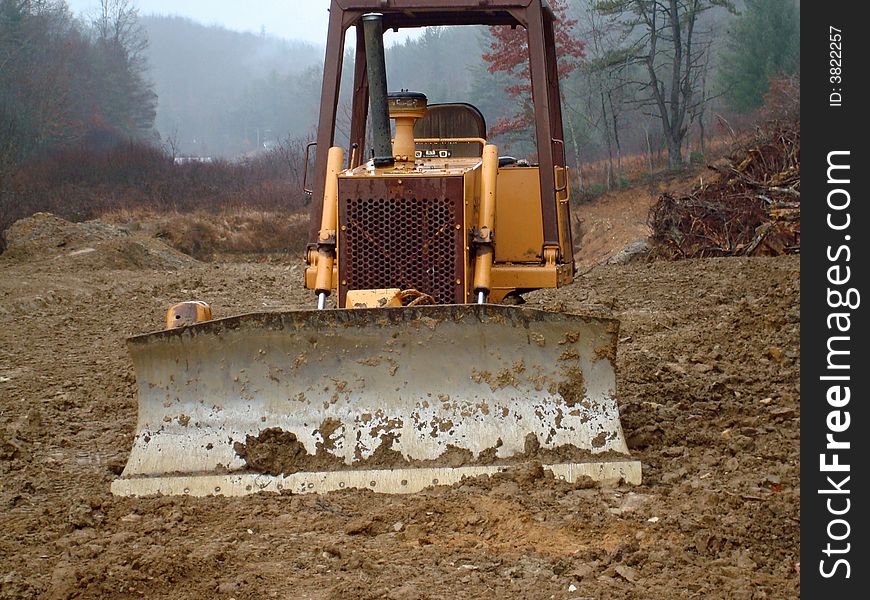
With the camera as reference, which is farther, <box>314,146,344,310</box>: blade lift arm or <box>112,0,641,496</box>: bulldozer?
<box>314,146,344,310</box>: blade lift arm

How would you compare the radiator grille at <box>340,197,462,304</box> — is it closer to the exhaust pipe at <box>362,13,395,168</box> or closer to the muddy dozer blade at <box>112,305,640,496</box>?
the exhaust pipe at <box>362,13,395,168</box>

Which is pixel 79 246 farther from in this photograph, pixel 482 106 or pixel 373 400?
pixel 482 106

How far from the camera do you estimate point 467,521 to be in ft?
12.8

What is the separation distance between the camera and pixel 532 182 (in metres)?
6.16

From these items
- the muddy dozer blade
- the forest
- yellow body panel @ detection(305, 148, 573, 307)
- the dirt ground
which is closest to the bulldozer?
the muddy dozer blade

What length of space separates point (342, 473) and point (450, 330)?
30.7 inches

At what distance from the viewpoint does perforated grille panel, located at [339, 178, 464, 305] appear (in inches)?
203

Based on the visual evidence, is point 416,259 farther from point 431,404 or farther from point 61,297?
point 61,297

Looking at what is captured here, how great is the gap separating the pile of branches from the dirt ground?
5.97 m

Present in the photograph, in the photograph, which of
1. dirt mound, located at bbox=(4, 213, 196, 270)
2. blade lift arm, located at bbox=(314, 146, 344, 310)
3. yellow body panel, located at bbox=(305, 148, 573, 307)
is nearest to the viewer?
yellow body panel, located at bbox=(305, 148, 573, 307)

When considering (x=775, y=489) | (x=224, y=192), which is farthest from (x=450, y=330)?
(x=224, y=192)

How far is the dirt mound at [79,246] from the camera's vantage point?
16.6m

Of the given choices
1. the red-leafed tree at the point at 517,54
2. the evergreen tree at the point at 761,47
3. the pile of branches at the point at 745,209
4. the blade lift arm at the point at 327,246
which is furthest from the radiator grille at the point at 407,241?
the evergreen tree at the point at 761,47

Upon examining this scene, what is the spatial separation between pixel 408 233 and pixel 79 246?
13.4m
